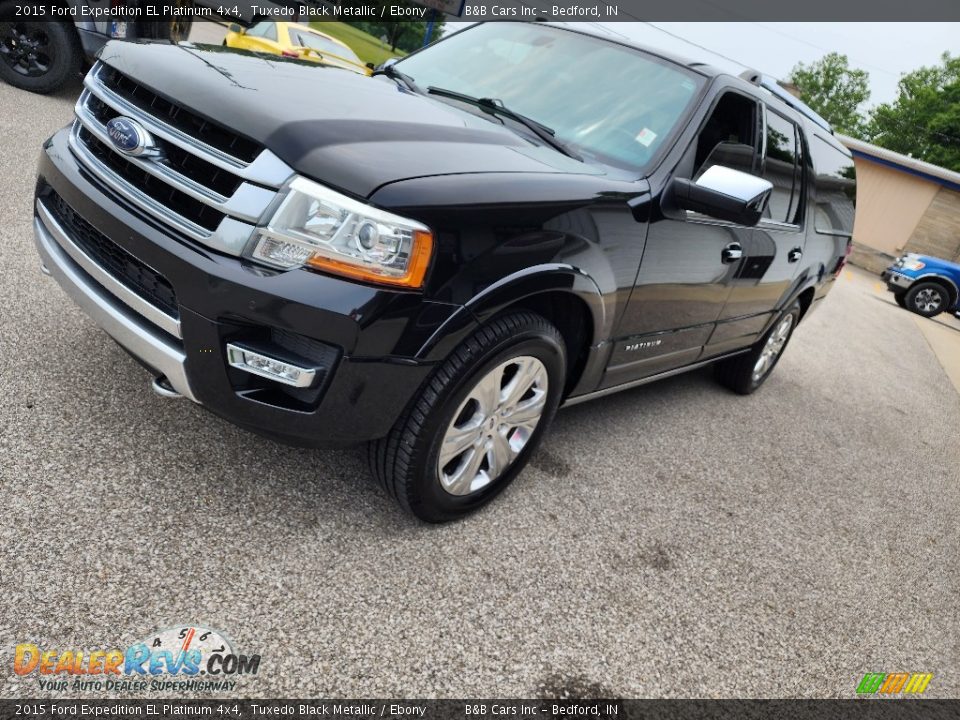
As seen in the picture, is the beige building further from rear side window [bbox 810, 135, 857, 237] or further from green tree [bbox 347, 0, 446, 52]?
green tree [bbox 347, 0, 446, 52]

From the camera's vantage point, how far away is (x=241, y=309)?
1.88 m

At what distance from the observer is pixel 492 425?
8.14ft

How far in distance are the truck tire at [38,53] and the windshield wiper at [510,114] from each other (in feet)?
16.7

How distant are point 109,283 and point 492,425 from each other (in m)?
1.30

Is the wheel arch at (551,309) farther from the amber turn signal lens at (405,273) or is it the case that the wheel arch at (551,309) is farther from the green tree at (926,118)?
the green tree at (926,118)

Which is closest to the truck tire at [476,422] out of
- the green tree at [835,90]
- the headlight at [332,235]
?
the headlight at [332,235]

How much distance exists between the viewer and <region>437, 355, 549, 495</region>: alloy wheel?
235 centimetres

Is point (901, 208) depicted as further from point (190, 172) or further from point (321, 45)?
point (190, 172)

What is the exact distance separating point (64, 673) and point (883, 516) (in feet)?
12.9

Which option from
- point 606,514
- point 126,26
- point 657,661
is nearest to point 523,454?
point 606,514

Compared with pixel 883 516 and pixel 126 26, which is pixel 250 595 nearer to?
pixel 883 516

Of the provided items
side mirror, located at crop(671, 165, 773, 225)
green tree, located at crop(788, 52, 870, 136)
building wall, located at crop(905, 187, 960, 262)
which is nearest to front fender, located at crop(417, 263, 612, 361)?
side mirror, located at crop(671, 165, 773, 225)

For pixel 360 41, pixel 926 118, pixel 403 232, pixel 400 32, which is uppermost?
pixel 926 118

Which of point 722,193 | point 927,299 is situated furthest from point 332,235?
point 927,299
